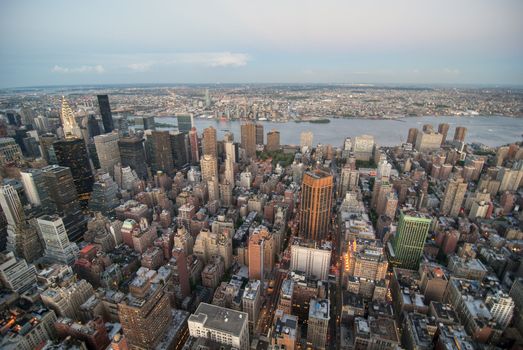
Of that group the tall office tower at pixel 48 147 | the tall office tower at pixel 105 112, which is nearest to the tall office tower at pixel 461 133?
the tall office tower at pixel 105 112

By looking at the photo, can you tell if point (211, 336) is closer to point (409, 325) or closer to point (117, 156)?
point (409, 325)

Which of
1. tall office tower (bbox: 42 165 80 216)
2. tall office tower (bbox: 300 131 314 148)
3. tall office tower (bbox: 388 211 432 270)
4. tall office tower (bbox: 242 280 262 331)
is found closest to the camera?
tall office tower (bbox: 242 280 262 331)

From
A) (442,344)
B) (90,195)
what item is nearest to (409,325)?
(442,344)

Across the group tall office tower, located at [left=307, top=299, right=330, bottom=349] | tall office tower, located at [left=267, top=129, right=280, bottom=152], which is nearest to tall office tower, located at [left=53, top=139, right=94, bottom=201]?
tall office tower, located at [left=307, top=299, right=330, bottom=349]

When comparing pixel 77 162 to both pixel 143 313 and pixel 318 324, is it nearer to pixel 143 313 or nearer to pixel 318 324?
pixel 143 313

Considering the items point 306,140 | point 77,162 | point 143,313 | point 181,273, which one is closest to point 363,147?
point 306,140

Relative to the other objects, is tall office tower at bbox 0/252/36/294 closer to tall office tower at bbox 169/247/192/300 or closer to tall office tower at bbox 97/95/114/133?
tall office tower at bbox 169/247/192/300

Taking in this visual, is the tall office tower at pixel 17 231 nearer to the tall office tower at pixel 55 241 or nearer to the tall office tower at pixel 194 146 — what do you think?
the tall office tower at pixel 55 241
